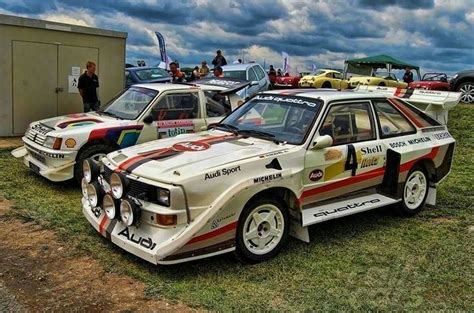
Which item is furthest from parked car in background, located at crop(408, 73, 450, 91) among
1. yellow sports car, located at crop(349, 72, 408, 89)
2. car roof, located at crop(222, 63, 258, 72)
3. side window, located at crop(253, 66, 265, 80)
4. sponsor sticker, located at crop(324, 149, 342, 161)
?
sponsor sticker, located at crop(324, 149, 342, 161)

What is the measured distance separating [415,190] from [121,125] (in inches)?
170

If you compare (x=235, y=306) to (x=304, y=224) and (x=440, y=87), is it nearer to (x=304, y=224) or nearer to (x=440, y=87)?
(x=304, y=224)

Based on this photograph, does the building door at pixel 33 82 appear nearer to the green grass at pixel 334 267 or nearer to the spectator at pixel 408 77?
the green grass at pixel 334 267

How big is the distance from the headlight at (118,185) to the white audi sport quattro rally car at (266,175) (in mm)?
11

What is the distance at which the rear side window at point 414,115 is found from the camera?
6372 millimetres

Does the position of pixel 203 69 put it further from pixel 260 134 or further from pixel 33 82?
pixel 260 134

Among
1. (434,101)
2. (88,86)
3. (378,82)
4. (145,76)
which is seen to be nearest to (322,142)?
(434,101)

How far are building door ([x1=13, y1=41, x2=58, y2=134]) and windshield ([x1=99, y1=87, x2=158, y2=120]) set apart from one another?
420 cm

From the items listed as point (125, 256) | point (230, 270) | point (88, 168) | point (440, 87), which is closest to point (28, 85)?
point (88, 168)

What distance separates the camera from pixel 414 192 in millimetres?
6426

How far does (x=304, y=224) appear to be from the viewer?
493 centimetres

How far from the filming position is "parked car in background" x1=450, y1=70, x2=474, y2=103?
1498cm

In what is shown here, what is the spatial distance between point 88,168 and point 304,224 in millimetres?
2342

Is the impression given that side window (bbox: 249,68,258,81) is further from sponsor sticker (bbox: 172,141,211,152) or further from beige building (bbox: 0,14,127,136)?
sponsor sticker (bbox: 172,141,211,152)
